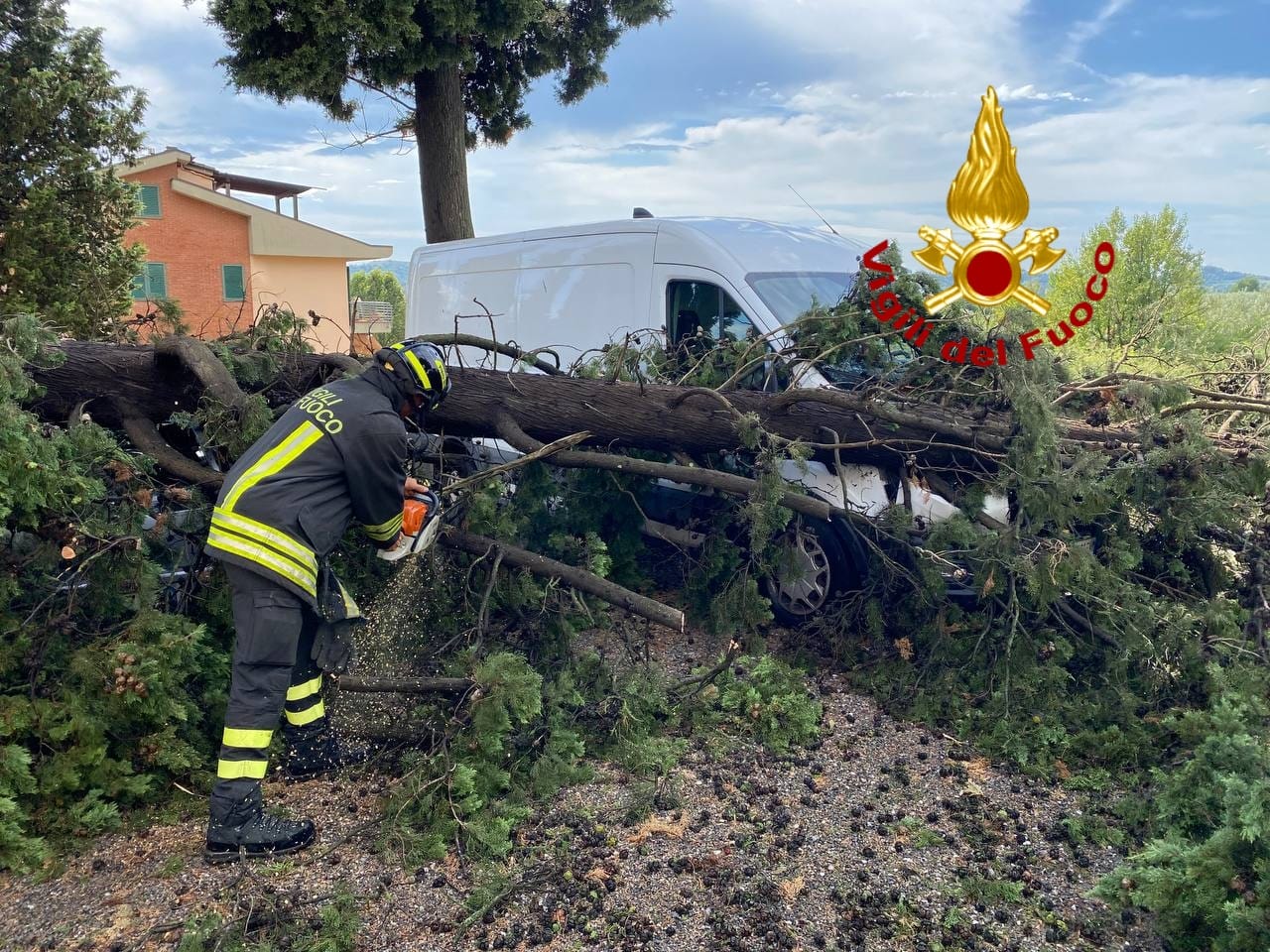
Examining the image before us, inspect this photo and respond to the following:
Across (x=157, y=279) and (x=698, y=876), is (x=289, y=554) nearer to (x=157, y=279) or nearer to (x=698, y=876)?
(x=698, y=876)

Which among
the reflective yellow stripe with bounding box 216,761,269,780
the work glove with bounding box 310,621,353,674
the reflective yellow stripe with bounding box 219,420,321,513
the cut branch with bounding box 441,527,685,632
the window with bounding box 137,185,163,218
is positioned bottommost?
the reflective yellow stripe with bounding box 216,761,269,780

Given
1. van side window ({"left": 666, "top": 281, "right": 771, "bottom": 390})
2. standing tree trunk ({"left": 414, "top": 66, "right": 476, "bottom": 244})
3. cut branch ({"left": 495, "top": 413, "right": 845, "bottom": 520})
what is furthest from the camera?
standing tree trunk ({"left": 414, "top": 66, "right": 476, "bottom": 244})

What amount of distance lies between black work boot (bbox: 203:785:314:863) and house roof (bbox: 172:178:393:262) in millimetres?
28210

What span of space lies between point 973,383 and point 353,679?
3.44 metres

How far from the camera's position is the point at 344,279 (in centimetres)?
3303

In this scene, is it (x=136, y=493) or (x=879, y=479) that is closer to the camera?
(x=136, y=493)

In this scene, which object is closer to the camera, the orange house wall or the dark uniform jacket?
the dark uniform jacket

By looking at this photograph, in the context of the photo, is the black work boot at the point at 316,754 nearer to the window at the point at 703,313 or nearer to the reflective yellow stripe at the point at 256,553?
the reflective yellow stripe at the point at 256,553

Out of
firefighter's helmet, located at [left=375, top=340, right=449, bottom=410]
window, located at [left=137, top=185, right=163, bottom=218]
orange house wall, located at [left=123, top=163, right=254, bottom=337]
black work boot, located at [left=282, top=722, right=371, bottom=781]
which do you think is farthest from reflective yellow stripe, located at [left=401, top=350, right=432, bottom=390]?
window, located at [left=137, top=185, right=163, bottom=218]

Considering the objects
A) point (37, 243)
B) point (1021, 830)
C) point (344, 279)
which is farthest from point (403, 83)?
point (344, 279)

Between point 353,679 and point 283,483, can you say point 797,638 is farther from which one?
point 283,483

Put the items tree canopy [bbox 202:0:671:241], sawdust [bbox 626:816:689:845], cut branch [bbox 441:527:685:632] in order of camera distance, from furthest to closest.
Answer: tree canopy [bbox 202:0:671:241] < cut branch [bbox 441:527:685:632] < sawdust [bbox 626:816:689:845]

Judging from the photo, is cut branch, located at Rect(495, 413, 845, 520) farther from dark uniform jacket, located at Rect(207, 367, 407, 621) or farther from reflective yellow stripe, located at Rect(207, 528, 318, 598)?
reflective yellow stripe, located at Rect(207, 528, 318, 598)

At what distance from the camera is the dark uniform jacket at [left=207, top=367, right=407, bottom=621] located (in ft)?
11.1
